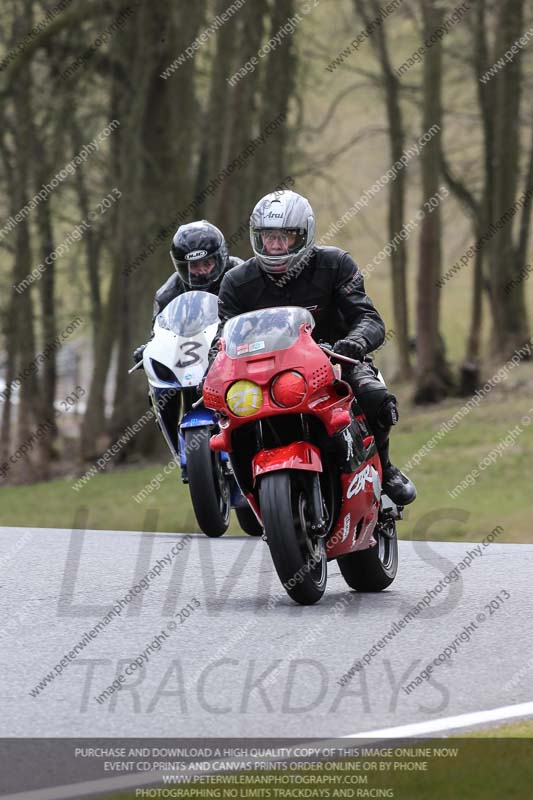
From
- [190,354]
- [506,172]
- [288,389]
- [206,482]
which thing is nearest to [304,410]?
[288,389]

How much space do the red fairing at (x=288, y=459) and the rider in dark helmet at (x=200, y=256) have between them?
419 centimetres

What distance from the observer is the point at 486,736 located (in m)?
4.96

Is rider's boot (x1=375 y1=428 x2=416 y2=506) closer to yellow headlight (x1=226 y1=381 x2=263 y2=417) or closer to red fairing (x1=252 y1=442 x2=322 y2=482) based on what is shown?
red fairing (x1=252 y1=442 x2=322 y2=482)

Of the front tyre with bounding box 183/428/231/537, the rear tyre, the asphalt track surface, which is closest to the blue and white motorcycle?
the front tyre with bounding box 183/428/231/537

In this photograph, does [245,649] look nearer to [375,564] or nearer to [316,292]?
[375,564]

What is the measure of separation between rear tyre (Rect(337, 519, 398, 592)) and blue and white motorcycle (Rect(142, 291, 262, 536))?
2.35 metres

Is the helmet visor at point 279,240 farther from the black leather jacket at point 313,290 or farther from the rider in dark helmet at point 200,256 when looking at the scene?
the rider in dark helmet at point 200,256

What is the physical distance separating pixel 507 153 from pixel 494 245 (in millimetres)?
1776

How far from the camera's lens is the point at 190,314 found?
420 inches

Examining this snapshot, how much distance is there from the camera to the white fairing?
10.6 meters

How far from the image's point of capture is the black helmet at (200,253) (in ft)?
35.7

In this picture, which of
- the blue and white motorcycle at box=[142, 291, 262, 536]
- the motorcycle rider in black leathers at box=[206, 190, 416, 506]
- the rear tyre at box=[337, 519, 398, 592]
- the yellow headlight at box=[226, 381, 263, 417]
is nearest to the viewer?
the yellow headlight at box=[226, 381, 263, 417]

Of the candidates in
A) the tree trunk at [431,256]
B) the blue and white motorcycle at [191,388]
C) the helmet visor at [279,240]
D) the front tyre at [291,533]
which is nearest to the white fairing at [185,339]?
the blue and white motorcycle at [191,388]

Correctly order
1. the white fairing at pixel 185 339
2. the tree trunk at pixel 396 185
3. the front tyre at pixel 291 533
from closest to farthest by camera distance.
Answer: the front tyre at pixel 291 533 < the white fairing at pixel 185 339 < the tree trunk at pixel 396 185
